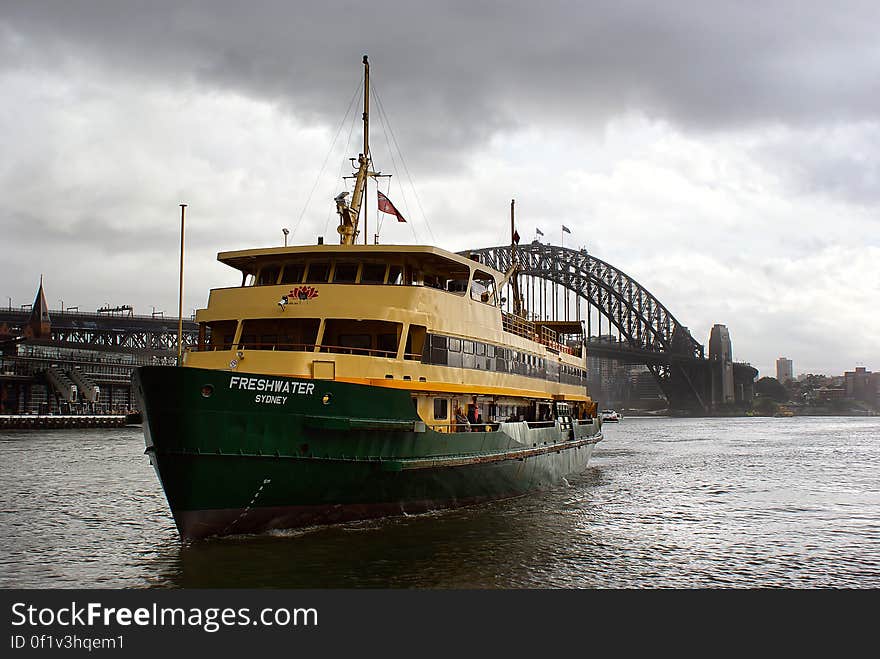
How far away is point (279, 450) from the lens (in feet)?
55.1

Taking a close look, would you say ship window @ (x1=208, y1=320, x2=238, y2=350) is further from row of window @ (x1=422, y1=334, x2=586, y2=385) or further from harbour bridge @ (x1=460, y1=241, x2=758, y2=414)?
harbour bridge @ (x1=460, y1=241, x2=758, y2=414)

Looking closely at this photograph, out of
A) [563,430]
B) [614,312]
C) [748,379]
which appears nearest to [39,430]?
[563,430]

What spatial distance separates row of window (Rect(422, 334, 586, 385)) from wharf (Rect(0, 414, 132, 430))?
59.5 metres

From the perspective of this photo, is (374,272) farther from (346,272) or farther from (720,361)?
(720,361)

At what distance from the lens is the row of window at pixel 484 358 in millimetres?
21562

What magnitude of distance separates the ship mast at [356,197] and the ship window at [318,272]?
2.48m

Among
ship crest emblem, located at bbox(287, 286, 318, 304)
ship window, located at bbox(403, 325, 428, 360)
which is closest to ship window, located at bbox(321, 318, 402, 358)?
ship window, located at bbox(403, 325, 428, 360)

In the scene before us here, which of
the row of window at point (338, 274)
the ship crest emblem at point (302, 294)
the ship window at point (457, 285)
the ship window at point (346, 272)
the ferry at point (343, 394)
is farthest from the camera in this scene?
the ship window at point (457, 285)

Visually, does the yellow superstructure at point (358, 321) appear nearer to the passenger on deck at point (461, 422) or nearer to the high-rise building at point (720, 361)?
the passenger on deck at point (461, 422)

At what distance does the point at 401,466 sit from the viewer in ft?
61.6

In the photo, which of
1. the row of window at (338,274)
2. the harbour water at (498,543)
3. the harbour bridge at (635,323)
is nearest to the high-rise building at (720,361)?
the harbour bridge at (635,323)

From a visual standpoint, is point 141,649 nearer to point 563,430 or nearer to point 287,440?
point 287,440

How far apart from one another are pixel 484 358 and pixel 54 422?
2788 inches
